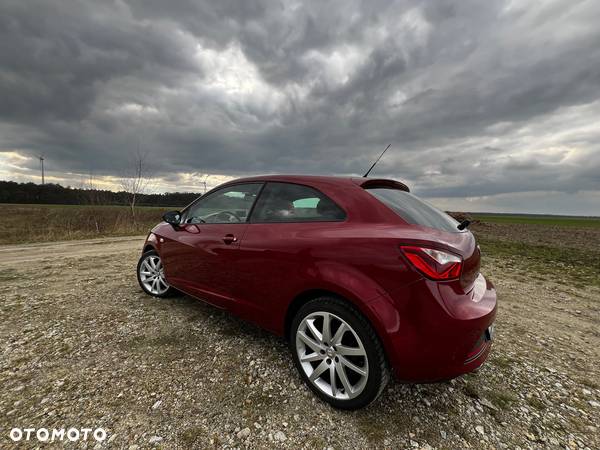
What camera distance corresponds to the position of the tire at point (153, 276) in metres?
3.74

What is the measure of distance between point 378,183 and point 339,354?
1.35 meters

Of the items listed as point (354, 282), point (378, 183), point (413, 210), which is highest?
point (378, 183)

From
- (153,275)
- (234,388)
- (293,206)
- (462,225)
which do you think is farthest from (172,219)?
(462,225)

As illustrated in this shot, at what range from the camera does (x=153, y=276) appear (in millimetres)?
3852

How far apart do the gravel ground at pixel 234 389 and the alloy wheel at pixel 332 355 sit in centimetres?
17

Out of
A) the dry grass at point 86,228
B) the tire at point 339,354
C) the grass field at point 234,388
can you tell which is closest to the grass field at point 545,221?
the dry grass at point 86,228

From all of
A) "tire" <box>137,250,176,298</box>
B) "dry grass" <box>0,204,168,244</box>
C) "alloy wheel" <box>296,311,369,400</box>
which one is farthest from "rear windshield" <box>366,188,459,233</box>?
"dry grass" <box>0,204,168,244</box>

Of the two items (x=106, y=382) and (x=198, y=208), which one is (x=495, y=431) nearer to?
(x=106, y=382)

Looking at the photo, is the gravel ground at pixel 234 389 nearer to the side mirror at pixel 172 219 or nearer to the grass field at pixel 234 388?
the grass field at pixel 234 388

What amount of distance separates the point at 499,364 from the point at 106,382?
11.0ft

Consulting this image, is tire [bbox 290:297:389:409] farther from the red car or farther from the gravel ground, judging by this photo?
the gravel ground

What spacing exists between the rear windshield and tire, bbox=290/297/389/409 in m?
0.75

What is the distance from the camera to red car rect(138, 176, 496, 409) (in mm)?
1626

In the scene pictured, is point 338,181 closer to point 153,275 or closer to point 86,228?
point 153,275
